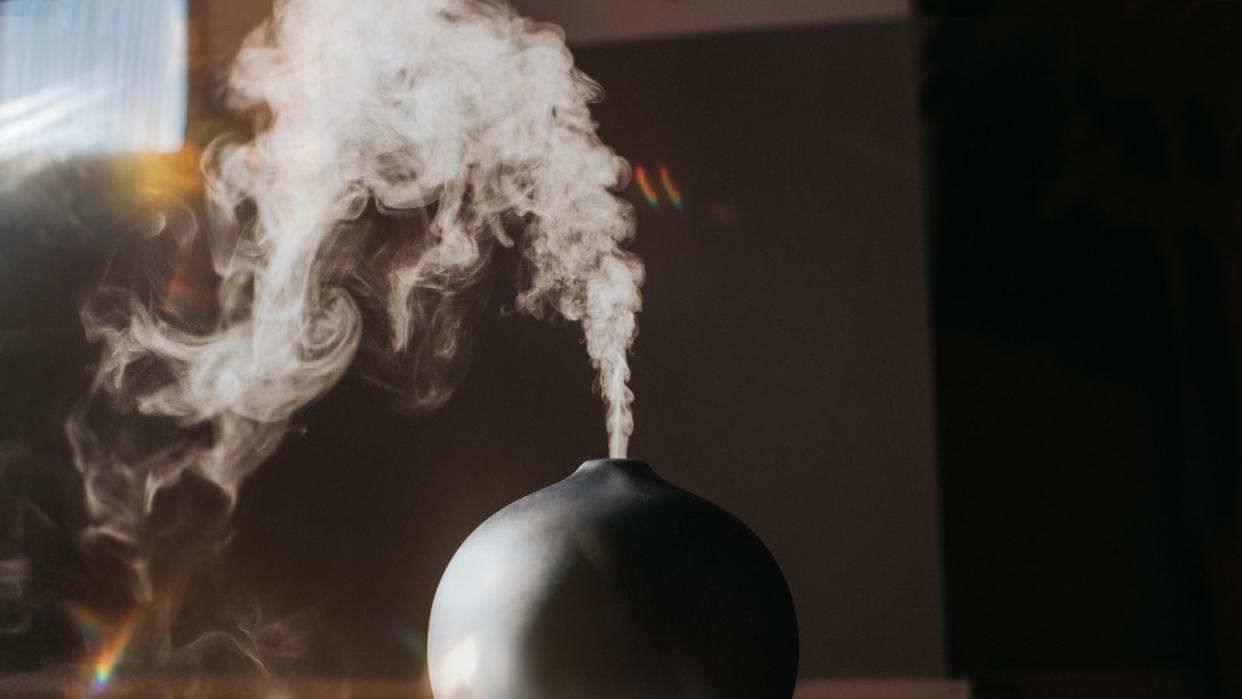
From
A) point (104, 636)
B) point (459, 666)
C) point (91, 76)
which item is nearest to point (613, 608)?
point (459, 666)

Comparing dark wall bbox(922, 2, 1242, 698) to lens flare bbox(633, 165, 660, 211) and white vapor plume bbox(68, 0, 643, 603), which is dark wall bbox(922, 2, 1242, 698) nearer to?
lens flare bbox(633, 165, 660, 211)

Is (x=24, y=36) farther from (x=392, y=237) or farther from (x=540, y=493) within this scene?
(x=540, y=493)

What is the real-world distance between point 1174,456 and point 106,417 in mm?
2230

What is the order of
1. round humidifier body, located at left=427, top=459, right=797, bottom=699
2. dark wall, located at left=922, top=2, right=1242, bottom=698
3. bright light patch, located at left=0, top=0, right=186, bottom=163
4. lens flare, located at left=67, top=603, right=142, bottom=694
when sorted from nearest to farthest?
round humidifier body, located at left=427, top=459, right=797, bottom=699 < dark wall, located at left=922, top=2, right=1242, bottom=698 < lens flare, located at left=67, top=603, right=142, bottom=694 < bright light patch, located at left=0, top=0, right=186, bottom=163

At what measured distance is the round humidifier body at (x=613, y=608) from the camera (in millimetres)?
887

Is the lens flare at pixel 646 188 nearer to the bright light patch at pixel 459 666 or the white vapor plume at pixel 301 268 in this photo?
the white vapor plume at pixel 301 268

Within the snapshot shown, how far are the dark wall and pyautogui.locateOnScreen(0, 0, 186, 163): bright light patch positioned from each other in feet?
5.60

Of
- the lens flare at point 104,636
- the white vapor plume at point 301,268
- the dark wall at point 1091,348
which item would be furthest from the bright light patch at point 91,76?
the dark wall at point 1091,348

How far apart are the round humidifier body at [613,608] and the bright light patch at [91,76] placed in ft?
5.73

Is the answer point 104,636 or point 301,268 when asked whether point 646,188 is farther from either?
point 104,636

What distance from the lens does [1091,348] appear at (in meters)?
2.08

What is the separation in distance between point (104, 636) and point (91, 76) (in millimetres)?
1242

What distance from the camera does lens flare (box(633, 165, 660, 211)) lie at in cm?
219

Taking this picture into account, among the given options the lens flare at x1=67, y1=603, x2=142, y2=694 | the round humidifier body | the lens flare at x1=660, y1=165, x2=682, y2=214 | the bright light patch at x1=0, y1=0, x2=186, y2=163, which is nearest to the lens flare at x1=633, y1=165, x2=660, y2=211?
the lens flare at x1=660, y1=165, x2=682, y2=214
